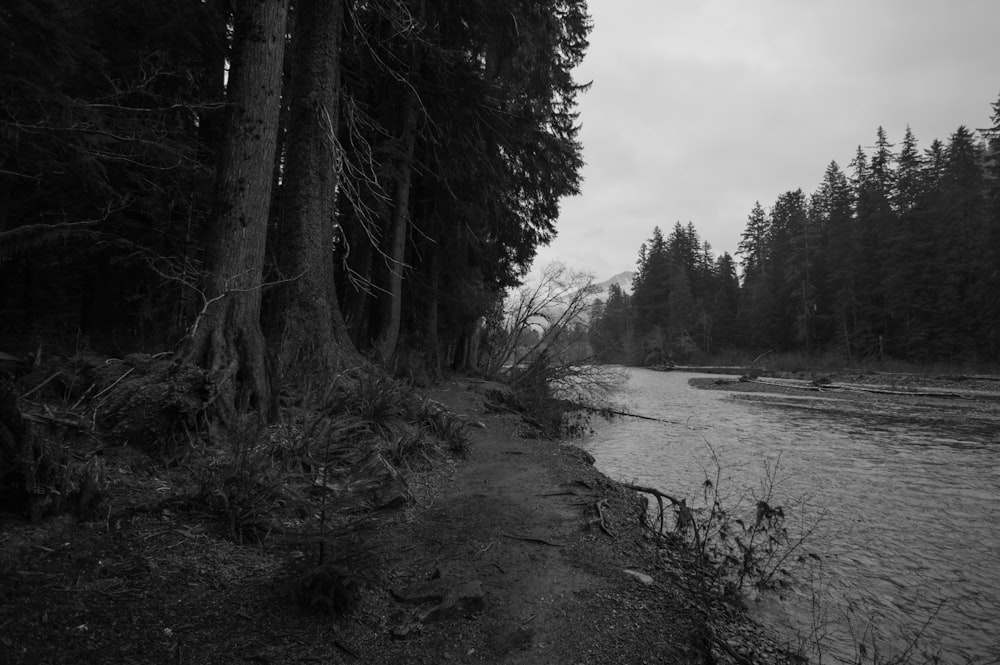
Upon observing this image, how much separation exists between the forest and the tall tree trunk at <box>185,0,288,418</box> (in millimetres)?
13448

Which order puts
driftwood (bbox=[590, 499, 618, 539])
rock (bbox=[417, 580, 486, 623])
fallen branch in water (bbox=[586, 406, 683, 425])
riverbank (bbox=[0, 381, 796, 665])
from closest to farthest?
riverbank (bbox=[0, 381, 796, 665]), rock (bbox=[417, 580, 486, 623]), driftwood (bbox=[590, 499, 618, 539]), fallen branch in water (bbox=[586, 406, 683, 425])

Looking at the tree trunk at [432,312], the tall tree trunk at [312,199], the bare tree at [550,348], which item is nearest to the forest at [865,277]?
the bare tree at [550,348]

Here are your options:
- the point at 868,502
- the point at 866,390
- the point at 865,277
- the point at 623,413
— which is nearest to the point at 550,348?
the point at 623,413

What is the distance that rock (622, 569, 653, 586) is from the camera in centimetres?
303

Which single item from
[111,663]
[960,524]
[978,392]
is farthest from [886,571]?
[978,392]

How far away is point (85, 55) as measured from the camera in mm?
5898

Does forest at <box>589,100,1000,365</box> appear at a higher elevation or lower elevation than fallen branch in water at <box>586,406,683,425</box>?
higher

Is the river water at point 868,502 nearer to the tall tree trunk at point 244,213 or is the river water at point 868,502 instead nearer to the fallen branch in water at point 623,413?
the fallen branch in water at point 623,413

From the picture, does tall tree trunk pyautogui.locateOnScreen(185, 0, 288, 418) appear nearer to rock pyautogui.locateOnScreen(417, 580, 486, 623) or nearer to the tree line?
the tree line

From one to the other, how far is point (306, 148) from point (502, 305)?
36.9 feet

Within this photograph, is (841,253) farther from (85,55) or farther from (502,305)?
(85,55)

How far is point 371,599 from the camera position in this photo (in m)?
2.54

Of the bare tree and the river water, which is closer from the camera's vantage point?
the river water

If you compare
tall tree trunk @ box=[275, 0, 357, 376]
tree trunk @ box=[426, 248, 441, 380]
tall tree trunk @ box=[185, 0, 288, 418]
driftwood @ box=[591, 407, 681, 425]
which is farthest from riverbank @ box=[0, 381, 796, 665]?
driftwood @ box=[591, 407, 681, 425]
